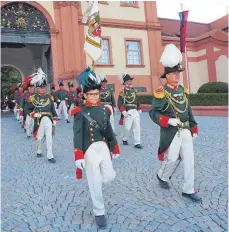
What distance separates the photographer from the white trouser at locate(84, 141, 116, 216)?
138 inches

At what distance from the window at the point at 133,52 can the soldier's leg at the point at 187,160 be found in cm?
1754

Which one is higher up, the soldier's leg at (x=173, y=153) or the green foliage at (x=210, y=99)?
the green foliage at (x=210, y=99)

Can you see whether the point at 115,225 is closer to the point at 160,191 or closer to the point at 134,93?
the point at 160,191

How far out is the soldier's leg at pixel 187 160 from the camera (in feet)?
13.0

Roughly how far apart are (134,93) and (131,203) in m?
4.32

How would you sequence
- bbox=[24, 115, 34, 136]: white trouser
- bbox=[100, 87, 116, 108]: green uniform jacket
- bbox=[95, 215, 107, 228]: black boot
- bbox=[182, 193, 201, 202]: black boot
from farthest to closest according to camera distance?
bbox=[24, 115, 34, 136]: white trouser, bbox=[100, 87, 116, 108]: green uniform jacket, bbox=[182, 193, 201, 202]: black boot, bbox=[95, 215, 107, 228]: black boot

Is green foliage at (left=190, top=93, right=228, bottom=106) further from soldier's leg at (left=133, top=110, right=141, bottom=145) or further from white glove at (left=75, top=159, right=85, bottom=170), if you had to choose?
white glove at (left=75, top=159, right=85, bottom=170)

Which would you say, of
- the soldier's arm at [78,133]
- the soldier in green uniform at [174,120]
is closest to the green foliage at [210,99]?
the soldier in green uniform at [174,120]

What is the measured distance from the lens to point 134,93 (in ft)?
25.9

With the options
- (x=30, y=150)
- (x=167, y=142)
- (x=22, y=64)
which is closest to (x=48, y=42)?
(x=22, y=64)

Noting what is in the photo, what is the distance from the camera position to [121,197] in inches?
166

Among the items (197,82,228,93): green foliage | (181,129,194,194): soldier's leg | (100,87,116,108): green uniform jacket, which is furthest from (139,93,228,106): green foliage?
(181,129,194,194): soldier's leg

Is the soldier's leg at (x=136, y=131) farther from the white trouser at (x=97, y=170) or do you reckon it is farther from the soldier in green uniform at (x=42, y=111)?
the white trouser at (x=97, y=170)

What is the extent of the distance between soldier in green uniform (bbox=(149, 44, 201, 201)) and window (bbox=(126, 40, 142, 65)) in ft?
56.7
